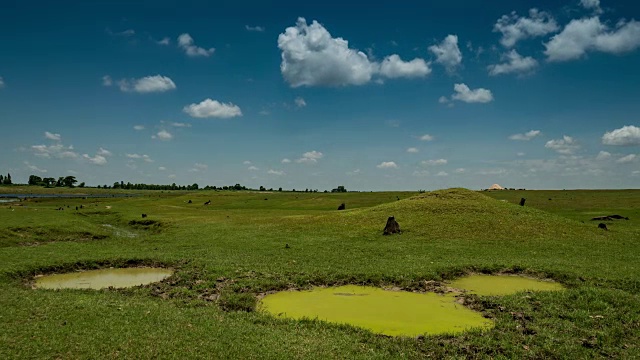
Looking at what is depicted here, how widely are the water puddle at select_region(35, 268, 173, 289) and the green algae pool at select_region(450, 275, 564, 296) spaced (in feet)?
55.0

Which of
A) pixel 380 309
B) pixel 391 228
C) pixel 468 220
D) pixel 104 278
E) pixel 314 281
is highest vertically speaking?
pixel 468 220

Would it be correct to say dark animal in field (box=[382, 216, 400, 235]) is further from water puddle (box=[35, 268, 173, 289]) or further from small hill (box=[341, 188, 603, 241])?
water puddle (box=[35, 268, 173, 289])

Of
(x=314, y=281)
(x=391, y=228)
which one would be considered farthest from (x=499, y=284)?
(x=391, y=228)

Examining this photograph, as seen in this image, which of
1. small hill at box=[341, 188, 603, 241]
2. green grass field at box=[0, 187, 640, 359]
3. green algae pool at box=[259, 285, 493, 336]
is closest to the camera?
green grass field at box=[0, 187, 640, 359]

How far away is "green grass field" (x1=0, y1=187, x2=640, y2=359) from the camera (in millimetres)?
11836

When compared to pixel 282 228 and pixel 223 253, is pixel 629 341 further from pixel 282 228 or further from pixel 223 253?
pixel 282 228

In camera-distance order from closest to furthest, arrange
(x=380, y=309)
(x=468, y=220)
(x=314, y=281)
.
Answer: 1. (x=380, y=309)
2. (x=314, y=281)
3. (x=468, y=220)

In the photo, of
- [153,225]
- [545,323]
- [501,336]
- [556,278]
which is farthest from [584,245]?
[153,225]

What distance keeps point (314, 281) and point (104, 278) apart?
1254cm

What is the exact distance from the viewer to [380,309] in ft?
54.5

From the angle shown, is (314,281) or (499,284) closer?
(314,281)

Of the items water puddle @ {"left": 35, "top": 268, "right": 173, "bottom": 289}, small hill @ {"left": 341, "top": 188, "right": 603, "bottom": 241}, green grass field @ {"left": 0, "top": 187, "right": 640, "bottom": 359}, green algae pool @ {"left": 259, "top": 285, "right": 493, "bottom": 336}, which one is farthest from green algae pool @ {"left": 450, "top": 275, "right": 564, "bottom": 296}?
water puddle @ {"left": 35, "top": 268, "right": 173, "bottom": 289}

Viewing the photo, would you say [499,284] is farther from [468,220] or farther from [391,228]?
[468,220]

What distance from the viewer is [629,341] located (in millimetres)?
12430
